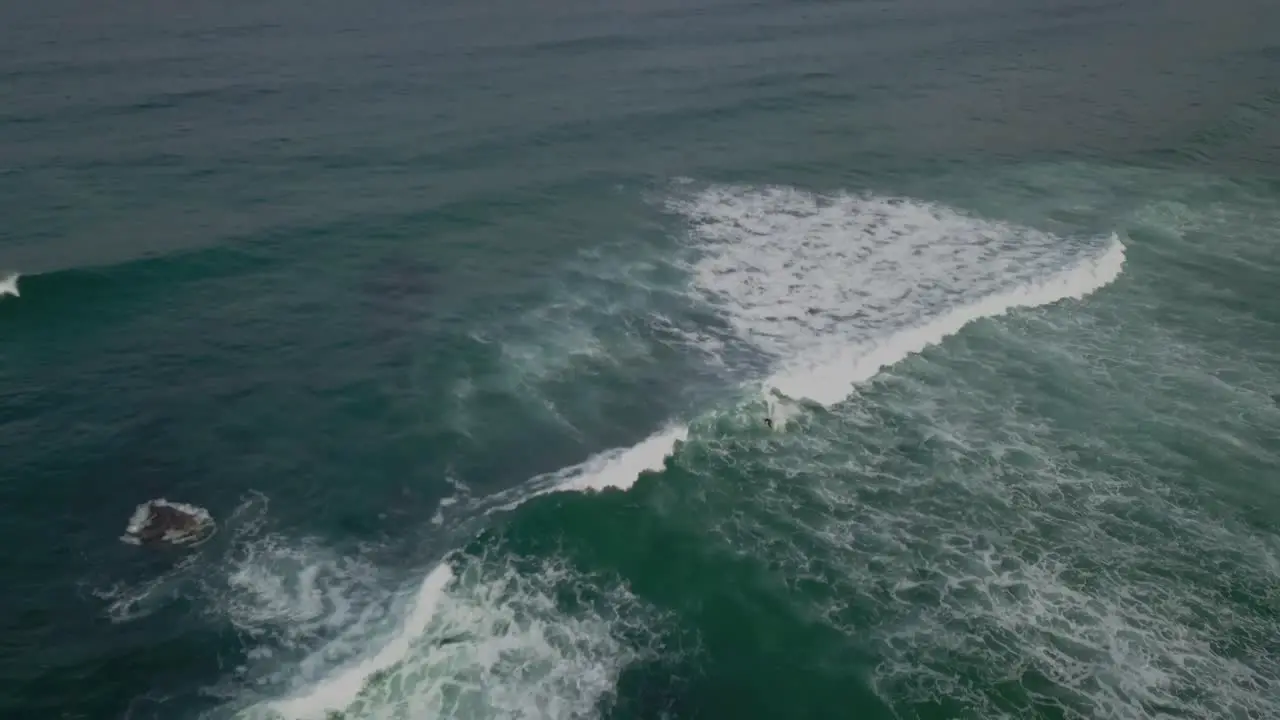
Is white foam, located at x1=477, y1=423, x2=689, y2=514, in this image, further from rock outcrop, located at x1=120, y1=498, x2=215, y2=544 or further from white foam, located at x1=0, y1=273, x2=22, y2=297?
white foam, located at x1=0, y1=273, x2=22, y2=297

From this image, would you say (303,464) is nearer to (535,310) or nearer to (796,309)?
(535,310)

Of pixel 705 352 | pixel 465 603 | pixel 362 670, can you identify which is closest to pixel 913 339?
pixel 705 352

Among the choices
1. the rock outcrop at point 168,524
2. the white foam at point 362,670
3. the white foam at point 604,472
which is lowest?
the white foam at point 362,670

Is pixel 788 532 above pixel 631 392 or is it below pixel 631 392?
below

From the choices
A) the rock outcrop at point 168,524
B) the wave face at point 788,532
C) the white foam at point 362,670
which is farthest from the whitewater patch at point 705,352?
the rock outcrop at point 168,524

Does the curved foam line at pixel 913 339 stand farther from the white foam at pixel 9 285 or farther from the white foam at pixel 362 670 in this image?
the white foam at pixel 9 285

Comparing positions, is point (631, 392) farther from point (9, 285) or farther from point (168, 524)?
point (9, 285)

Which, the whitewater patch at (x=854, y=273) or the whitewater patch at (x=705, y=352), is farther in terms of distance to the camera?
the whitewater patch at (x=854, y=273)
